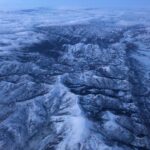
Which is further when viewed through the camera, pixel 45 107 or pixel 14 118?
pixel 45 107

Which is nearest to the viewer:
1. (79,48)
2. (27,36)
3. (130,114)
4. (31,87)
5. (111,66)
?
(130,114)

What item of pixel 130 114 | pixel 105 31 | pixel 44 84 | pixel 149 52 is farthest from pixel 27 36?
pixel 130 114

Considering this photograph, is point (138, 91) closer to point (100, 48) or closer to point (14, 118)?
point (14, 118)

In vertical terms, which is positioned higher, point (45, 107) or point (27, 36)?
point (45, 107)

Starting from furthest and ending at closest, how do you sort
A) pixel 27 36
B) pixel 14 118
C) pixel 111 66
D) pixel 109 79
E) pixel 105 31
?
pixel 105 31 → pixel 27 36 → pixel 111 66 → pixel 109 79 → pixel 14 118

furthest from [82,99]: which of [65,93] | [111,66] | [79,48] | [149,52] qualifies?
[149,52]

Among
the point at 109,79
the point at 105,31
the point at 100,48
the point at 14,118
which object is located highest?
the point at 14,118
